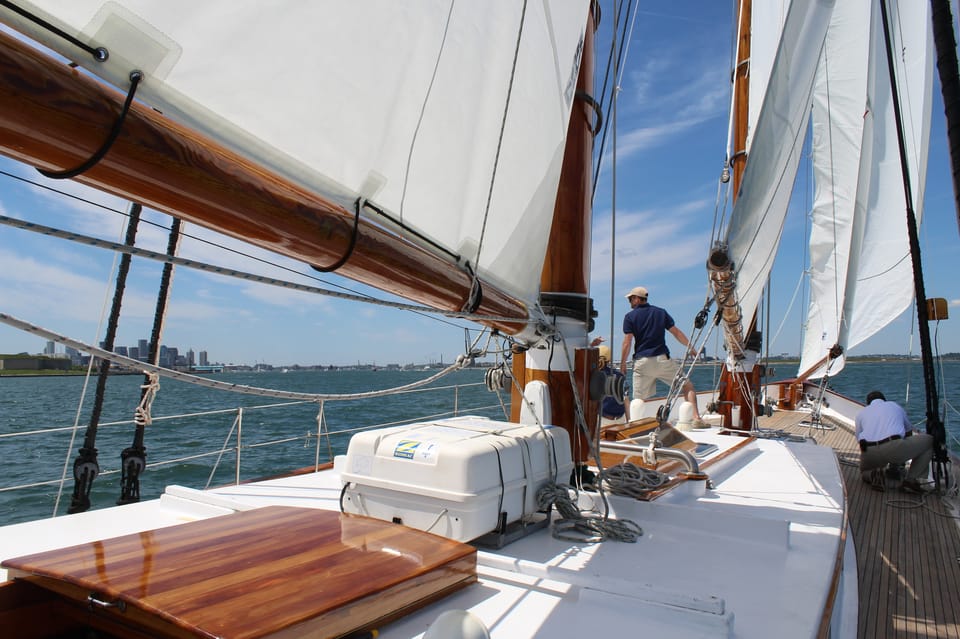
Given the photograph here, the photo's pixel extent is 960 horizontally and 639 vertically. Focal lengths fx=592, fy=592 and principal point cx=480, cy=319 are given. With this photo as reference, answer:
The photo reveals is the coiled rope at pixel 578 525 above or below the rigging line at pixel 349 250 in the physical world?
below

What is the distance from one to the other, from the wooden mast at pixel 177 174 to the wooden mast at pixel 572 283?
116 centimetres

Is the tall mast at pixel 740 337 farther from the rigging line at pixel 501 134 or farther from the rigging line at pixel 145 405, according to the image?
the rigging line at pixel 145 405

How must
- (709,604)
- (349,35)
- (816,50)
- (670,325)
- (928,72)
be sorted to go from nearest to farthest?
(349,35)
(709,604)
(816,50)
(670,325)
(928,72)

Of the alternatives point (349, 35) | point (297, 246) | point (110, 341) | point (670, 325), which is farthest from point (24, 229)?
point (670, 325)

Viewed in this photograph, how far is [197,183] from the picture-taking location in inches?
45.0

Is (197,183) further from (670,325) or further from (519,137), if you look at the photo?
(670,325)

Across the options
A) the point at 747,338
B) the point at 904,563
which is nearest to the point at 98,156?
the point at 904,563

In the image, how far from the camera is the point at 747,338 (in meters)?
6.72

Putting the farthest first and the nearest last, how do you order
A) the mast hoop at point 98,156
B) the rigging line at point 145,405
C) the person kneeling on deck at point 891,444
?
the person kneeling on deck at point 891,444, the rigging line at point 145,405, the mast hoop at point 98,156

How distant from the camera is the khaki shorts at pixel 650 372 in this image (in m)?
5.75

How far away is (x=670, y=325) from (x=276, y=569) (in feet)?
15.9

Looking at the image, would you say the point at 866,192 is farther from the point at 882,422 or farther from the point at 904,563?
the point at 904,563

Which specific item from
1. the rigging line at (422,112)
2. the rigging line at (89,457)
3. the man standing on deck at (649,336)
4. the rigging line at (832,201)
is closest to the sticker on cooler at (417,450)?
the rigging line at (422,112)

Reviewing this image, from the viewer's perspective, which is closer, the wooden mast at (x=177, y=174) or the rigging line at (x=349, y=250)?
the wooden mast at (x=177, y=174)
